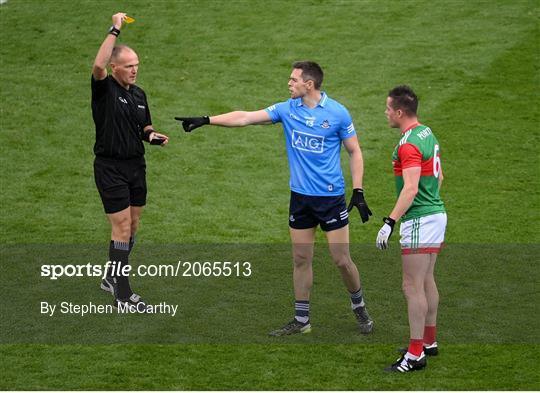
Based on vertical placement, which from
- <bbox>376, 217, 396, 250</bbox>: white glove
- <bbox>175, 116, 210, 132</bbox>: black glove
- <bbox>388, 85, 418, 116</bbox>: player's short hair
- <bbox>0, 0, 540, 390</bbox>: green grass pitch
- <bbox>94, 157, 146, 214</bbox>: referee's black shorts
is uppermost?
<bbox>388, 85, 418, 116</bbox>: player's short hair

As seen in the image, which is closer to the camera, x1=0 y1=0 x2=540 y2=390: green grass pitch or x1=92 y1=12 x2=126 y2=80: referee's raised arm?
x1=0 y1=0 x2=540 y2=390: green grass pitch

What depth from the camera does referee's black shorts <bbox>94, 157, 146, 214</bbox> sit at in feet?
34.0

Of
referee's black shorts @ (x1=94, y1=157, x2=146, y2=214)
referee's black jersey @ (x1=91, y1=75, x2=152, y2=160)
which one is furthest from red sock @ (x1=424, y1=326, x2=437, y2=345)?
referee's black jersey @ (x1=91, y1=75, x2=152, y2=160)

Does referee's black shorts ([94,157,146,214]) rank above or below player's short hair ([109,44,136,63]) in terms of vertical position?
below

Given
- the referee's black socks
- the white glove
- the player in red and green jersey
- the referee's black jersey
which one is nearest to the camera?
the white glove

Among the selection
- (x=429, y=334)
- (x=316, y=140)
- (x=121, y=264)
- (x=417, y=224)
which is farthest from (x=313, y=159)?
(x=121, y=264)

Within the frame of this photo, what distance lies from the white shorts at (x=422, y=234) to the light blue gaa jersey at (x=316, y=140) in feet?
3.17

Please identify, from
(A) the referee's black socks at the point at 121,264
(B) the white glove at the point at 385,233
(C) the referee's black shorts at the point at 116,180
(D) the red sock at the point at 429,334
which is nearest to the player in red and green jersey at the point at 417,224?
(B) the white glove at the point at 385,233

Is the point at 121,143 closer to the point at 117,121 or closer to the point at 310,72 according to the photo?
the point at 117,121

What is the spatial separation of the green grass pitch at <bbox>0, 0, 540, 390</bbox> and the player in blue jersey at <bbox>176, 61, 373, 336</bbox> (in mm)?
852

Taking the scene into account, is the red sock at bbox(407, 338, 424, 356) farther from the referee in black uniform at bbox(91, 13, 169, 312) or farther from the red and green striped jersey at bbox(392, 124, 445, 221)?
the referee in black uniform at bbox(91, 13, 169, 312)

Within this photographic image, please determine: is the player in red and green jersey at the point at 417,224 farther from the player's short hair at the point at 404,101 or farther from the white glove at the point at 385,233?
the white glove at the point at 385,233

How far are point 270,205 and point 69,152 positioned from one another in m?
3.09

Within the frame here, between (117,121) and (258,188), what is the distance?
13.4ft
